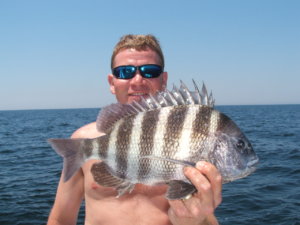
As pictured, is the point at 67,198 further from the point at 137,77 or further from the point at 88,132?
the point at 137,77

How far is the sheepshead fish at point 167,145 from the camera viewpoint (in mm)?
2527

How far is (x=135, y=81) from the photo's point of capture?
12.4ft

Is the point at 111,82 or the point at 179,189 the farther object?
the point at 111,82

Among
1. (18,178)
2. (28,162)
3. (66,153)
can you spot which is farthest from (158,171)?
(28,162)

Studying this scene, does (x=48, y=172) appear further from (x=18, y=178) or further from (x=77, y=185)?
(x=77, y=185)

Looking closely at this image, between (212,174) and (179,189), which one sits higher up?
(212,174)

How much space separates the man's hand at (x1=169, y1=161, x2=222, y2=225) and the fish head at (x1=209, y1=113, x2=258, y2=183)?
95 mm

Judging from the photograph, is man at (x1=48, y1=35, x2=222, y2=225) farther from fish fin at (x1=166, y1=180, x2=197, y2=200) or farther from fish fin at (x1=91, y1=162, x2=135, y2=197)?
fish fin at (x1=166, y1=180, x2=197, y2=200)

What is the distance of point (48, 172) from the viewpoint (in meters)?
14.4

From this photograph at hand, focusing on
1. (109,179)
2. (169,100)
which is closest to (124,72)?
(169,100)

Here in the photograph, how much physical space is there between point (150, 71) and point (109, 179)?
5.11ft

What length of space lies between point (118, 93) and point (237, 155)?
1910mm

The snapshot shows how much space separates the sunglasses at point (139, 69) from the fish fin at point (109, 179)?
1.37 metres

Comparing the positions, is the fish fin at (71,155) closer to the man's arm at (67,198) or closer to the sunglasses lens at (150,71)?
the man's arm at (67,198)
